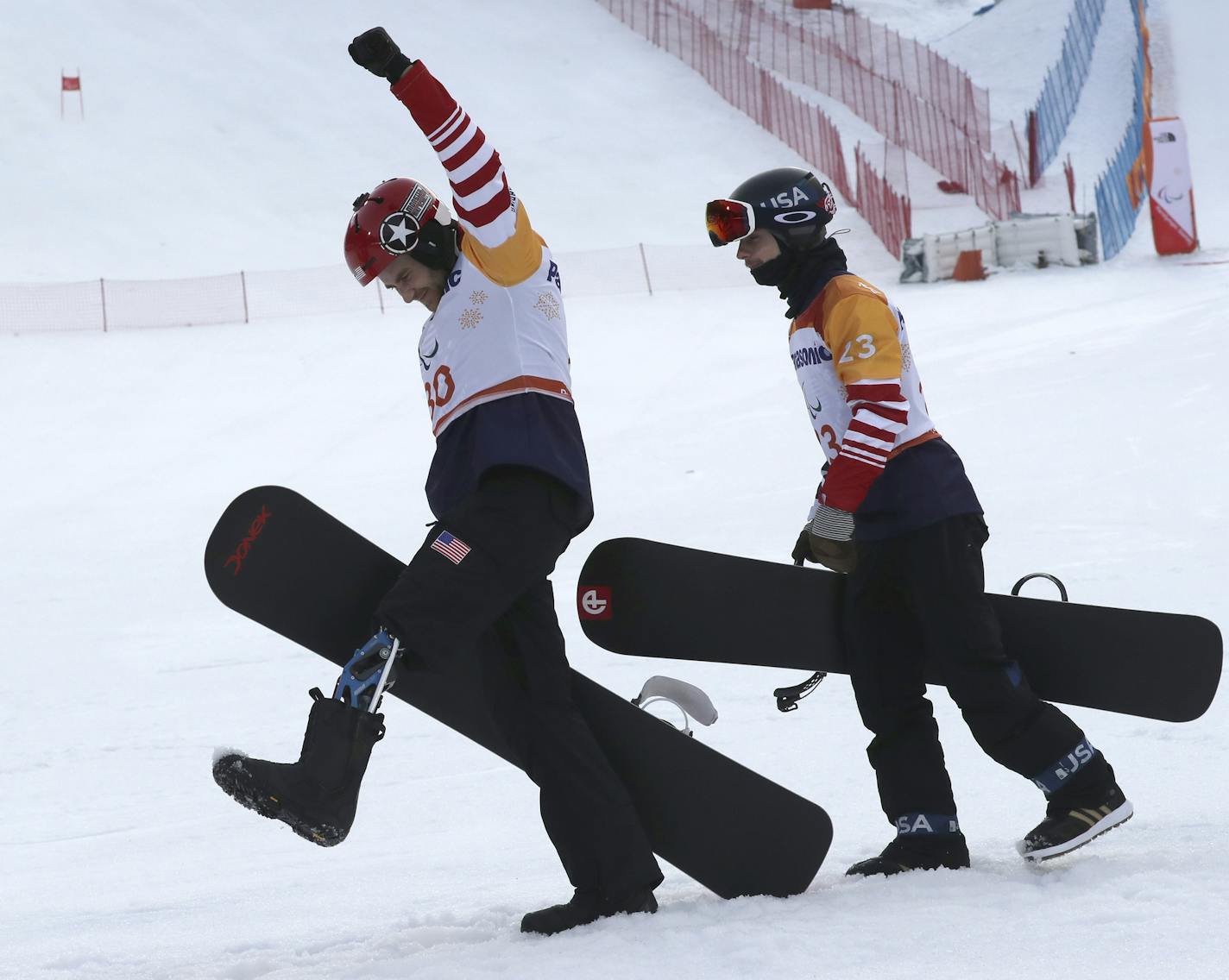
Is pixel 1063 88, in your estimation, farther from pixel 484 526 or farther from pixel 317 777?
pixel 317 777

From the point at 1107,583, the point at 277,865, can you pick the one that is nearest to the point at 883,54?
the point at 1107,583

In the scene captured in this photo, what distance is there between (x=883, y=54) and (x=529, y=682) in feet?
99.2

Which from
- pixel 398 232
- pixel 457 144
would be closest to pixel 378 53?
pixel 457 144

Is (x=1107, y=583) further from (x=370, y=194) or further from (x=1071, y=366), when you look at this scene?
(x=1071, y=366)

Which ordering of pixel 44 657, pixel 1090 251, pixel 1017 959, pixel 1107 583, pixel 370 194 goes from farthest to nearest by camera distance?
pixel 1090 251
pixel 44 657
pixel 1107 583
pixel 370 194
pixel 1017 959

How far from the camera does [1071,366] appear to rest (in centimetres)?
1024

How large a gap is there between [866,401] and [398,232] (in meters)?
1.07

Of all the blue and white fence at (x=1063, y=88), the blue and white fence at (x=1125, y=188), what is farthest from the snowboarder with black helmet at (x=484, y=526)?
the blue and white fence at (x=1063, y=88)

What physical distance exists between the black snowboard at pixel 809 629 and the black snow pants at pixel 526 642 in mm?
372

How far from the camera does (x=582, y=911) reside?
2.77 meters

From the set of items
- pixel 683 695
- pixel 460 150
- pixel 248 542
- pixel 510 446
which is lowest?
pixel 683 695

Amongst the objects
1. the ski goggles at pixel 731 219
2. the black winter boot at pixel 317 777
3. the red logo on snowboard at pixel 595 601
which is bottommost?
the black winter boot at pixel 317 777

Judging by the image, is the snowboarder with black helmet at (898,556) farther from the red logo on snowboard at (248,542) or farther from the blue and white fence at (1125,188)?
the blue and white fence at (1125,188)

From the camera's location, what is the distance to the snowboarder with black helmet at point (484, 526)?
8.69 ft
